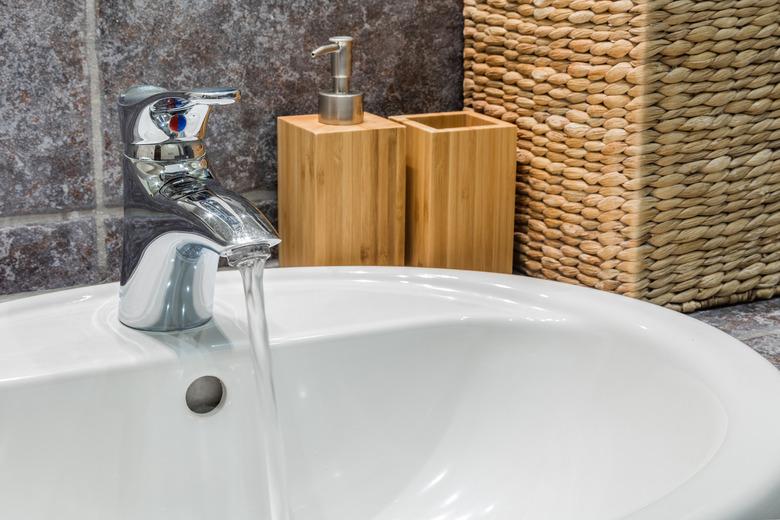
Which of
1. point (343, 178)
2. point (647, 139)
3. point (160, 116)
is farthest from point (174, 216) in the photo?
point (647, 139)

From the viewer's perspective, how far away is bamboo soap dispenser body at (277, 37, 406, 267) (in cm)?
79

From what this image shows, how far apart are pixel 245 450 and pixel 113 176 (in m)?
0.28

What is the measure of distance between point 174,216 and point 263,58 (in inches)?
10.2

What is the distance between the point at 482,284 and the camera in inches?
30.4

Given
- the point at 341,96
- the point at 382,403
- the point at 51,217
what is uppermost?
the point at 341,96

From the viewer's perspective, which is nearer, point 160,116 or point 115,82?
point 160,116

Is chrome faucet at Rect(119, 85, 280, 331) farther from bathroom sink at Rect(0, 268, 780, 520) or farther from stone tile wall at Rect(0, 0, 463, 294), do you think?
stone tile wall at Rect(0, 0, 463, 294)

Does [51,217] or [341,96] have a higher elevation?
[341,96]

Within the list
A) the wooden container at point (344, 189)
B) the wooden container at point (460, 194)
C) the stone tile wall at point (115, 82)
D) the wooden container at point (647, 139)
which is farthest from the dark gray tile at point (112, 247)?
the wooden container at point (647, 139)

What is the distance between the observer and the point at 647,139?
2.54 feet

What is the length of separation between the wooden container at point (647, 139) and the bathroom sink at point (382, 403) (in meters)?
0.10

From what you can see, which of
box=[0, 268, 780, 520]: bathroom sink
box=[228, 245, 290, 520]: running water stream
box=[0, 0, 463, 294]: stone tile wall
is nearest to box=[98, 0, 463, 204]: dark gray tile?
box=[0, 0, 463, 294]: stone tile wall

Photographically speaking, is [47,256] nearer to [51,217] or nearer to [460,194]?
[51,217]

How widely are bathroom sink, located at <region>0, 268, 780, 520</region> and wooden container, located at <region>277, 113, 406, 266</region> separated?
51mm
